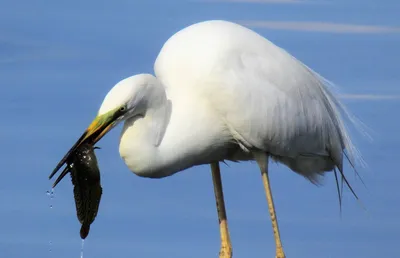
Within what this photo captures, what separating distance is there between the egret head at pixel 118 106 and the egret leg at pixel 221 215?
1.70 meters

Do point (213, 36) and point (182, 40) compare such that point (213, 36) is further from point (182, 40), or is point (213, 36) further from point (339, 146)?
point (339, 146)

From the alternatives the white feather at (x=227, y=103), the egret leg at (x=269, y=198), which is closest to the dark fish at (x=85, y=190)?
the white feather at (x=227, y=103)

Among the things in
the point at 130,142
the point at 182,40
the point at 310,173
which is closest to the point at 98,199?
the point at 130,142

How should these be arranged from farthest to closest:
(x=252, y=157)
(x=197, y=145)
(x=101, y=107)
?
(x=252, y=157) → (x=197, y=145) → (x=101, y=107)

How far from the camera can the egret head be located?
24.7 feet

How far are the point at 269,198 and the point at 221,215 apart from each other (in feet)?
2.38

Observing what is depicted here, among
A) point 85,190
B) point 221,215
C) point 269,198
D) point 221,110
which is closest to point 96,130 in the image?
point 85,190

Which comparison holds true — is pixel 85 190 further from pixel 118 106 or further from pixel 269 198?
pixel 269 198

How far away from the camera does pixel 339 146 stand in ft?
30.6

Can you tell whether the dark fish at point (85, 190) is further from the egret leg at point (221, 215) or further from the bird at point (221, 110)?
the egret leg at point (221, 215)

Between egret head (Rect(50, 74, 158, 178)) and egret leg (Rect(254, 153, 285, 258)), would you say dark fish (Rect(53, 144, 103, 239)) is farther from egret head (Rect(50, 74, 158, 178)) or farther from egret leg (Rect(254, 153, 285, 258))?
egret leg (Rect(254, 153, 285, 258))

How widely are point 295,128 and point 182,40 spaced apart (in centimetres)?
114

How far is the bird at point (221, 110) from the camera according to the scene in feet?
25.8

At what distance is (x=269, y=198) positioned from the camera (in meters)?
8.92
